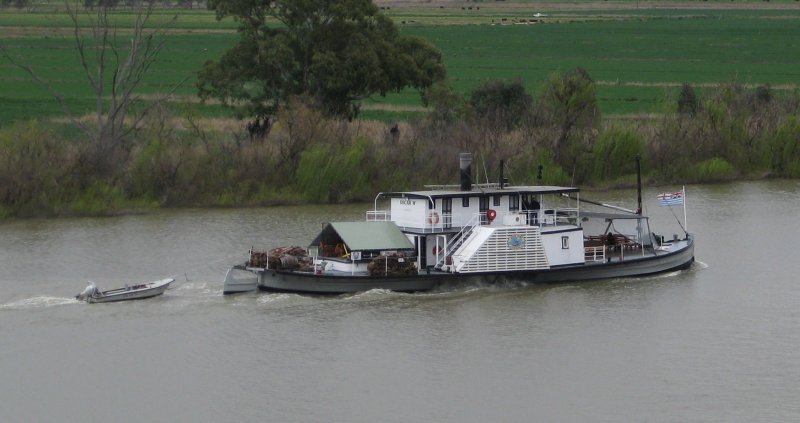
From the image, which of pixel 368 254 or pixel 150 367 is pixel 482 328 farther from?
pixel 150 367

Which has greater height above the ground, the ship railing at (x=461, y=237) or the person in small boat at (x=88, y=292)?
the ship railing at (x=461, y=237)

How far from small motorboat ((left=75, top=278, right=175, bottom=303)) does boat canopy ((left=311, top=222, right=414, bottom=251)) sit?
179 inches

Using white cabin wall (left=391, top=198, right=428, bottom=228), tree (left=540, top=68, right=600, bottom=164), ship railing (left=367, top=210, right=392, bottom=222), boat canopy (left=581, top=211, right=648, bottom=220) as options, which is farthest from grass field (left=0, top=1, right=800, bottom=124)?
white cabin wall (left=391, top=198, right=428, bottom=228)

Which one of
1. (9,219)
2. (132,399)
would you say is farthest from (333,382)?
(9,219)

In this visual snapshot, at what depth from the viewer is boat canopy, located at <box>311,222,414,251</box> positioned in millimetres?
41750

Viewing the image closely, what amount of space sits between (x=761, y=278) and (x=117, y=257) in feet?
61.3

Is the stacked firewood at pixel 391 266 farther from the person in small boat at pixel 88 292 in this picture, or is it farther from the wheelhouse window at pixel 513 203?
the person in small boat at pixel 88 292

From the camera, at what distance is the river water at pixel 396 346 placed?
31719 mm

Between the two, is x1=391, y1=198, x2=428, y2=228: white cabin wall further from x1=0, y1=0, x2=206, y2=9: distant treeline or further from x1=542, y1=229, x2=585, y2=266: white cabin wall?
x1=0, y1=0, x2=206, y2=9: distant treeline

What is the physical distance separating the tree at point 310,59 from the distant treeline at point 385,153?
1.78 meters

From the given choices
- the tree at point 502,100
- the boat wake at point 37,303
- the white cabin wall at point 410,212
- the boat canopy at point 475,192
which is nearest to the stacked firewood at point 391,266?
the white cabin wall at point 410,212

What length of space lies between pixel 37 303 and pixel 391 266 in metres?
9.12

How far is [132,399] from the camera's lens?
3256cm

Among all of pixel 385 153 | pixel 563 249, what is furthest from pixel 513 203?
pixel 385 153
